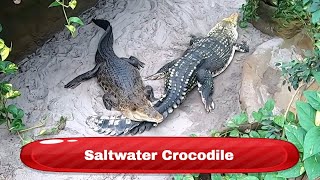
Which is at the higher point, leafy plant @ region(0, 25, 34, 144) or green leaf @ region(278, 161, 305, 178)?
green leaf @ region(278, 161, 305, 178)

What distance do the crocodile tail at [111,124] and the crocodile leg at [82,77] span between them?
32 centimetres

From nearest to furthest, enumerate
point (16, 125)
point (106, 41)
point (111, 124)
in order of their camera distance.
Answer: point (16, 125), point (111, 124), point (106, 41)

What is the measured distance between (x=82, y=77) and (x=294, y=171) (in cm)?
186

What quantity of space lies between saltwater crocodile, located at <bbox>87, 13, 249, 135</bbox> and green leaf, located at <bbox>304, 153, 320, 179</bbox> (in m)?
1.48

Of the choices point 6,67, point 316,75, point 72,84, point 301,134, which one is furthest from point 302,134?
point 72,84

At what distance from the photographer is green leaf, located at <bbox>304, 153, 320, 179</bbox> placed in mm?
1680

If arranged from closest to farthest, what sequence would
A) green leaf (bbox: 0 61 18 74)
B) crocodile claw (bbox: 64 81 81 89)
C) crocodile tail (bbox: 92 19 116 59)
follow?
green leaf (bbox: 0 61 18 74) < crocodile claw (bbox: 64 81 81 89) < crocodile tail (bbox: 92 19 116 59)

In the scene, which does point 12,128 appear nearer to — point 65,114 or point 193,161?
point 65,114

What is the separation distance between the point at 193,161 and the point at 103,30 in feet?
6.95

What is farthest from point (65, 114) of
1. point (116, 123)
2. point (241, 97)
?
point (241, 97)

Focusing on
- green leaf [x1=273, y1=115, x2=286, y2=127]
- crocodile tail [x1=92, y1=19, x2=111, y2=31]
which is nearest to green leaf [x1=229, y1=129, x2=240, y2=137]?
green leaf [x1=273, y1=115, x2=286, y2=127]

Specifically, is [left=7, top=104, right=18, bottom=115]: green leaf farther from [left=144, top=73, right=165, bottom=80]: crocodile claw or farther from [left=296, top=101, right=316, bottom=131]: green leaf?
[left=296, top=101, right=316, bottom=131]: green leaf

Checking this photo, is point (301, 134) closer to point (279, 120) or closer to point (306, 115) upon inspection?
point (306, 115)

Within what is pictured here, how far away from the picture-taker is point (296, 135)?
5.95 ft
